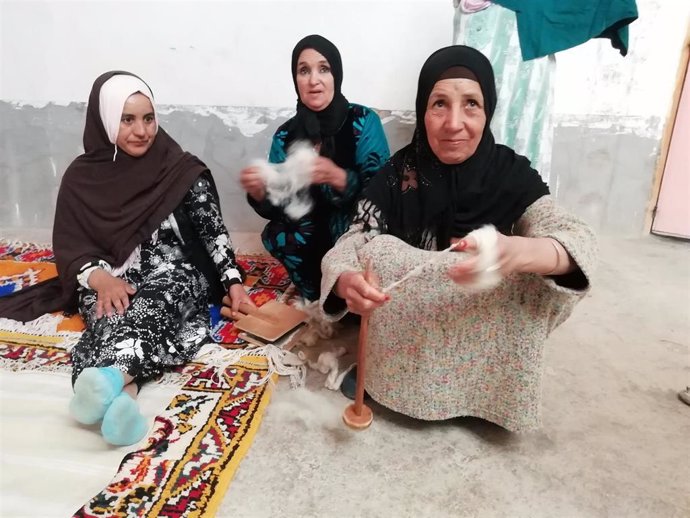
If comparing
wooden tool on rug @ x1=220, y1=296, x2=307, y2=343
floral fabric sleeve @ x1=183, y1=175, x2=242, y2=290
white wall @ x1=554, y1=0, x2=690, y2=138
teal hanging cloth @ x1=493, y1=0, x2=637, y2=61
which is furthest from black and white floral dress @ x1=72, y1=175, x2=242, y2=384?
white wall @ x1=554, y1=0, x2=690, y2=138

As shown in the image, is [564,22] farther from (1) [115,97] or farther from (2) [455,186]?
(1) [115,97]

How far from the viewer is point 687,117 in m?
2.66

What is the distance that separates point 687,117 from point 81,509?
3095 millimetres

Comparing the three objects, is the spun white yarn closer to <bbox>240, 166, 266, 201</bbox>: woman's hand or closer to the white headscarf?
<bbox>240, 166, 266, 201</bbox>: woman's hand

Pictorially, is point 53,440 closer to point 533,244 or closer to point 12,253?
point 533,244

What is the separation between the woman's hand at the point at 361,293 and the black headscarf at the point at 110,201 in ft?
3.05

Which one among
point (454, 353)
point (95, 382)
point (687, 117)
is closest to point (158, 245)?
point (95, 382)

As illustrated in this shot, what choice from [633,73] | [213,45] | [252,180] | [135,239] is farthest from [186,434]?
[633,73]

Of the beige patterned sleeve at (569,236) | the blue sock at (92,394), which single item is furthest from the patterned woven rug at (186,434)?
the beige patterned sleeve at (569,236)

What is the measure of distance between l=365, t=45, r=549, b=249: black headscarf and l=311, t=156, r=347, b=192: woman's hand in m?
0.32

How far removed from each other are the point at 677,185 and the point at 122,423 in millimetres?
2889

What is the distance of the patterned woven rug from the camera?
1.17m

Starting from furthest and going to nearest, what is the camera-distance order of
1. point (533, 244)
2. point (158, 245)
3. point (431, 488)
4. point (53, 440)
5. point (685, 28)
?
point (685, 28) → point (158, 245) → point (53, 440) → point (431, 488) → point (533, 244)

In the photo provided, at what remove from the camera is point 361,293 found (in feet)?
3.88
